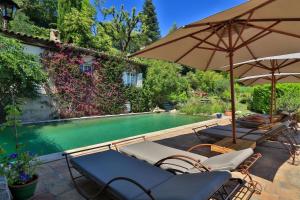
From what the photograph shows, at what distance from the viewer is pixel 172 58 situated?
220 inches

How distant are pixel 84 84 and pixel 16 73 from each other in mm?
4740

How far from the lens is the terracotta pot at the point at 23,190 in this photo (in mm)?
2818

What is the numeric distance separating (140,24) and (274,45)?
895 inches

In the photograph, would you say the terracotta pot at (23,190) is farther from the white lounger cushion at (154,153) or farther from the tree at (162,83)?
the tree at (162,83)

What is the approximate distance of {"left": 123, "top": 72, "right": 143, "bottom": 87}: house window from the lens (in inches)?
627

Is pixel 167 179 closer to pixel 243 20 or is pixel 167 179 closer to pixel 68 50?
pixel 243 20

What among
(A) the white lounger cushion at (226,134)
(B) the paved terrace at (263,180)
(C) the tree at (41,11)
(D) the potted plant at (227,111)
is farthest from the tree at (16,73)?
(C) the tree at (41,11)

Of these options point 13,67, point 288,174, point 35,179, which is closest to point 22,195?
point 35,179

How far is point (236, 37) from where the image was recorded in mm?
4836

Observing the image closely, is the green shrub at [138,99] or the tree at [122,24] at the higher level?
the tree at [122,24]

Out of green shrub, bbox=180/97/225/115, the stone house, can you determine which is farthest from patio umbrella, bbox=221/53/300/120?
the stone house

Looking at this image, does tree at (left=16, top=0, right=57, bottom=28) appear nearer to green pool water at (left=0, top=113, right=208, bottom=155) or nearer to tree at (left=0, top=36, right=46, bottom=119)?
tree at (left=0, top=36, right=46, bottom=119)

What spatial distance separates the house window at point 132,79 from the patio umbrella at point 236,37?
33.6 ft

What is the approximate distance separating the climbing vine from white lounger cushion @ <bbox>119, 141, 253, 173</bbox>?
934 centimetres
